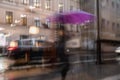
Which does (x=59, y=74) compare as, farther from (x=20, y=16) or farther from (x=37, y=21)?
(x=20, y=16)

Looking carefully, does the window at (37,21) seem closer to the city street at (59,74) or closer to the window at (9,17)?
the window at (9,17)

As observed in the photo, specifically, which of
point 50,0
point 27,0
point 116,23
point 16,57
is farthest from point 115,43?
point 16,57

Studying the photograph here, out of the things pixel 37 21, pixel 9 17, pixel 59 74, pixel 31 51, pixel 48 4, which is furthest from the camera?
pixel 9 17

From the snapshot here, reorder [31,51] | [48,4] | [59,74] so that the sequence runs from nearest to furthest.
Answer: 1. [59,74]
2. [31,51]
3. [48,4]

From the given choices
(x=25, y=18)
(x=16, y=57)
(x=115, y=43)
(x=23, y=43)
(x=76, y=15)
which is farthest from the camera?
(x=25, y=18)

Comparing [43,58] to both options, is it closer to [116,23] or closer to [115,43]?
[115,43]

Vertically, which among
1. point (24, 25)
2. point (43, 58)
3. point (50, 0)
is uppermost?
point (50, 0)

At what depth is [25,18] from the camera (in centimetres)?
2783

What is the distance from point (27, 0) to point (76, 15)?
12628mm

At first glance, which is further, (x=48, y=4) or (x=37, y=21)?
(x=37, y=21)

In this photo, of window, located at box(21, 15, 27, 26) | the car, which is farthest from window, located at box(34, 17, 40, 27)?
the car

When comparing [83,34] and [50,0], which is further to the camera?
[50,0]

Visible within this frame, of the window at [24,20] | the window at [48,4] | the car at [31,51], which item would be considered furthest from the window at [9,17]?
the car at [31,51]

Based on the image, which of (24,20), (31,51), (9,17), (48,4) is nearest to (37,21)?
(24,20)
